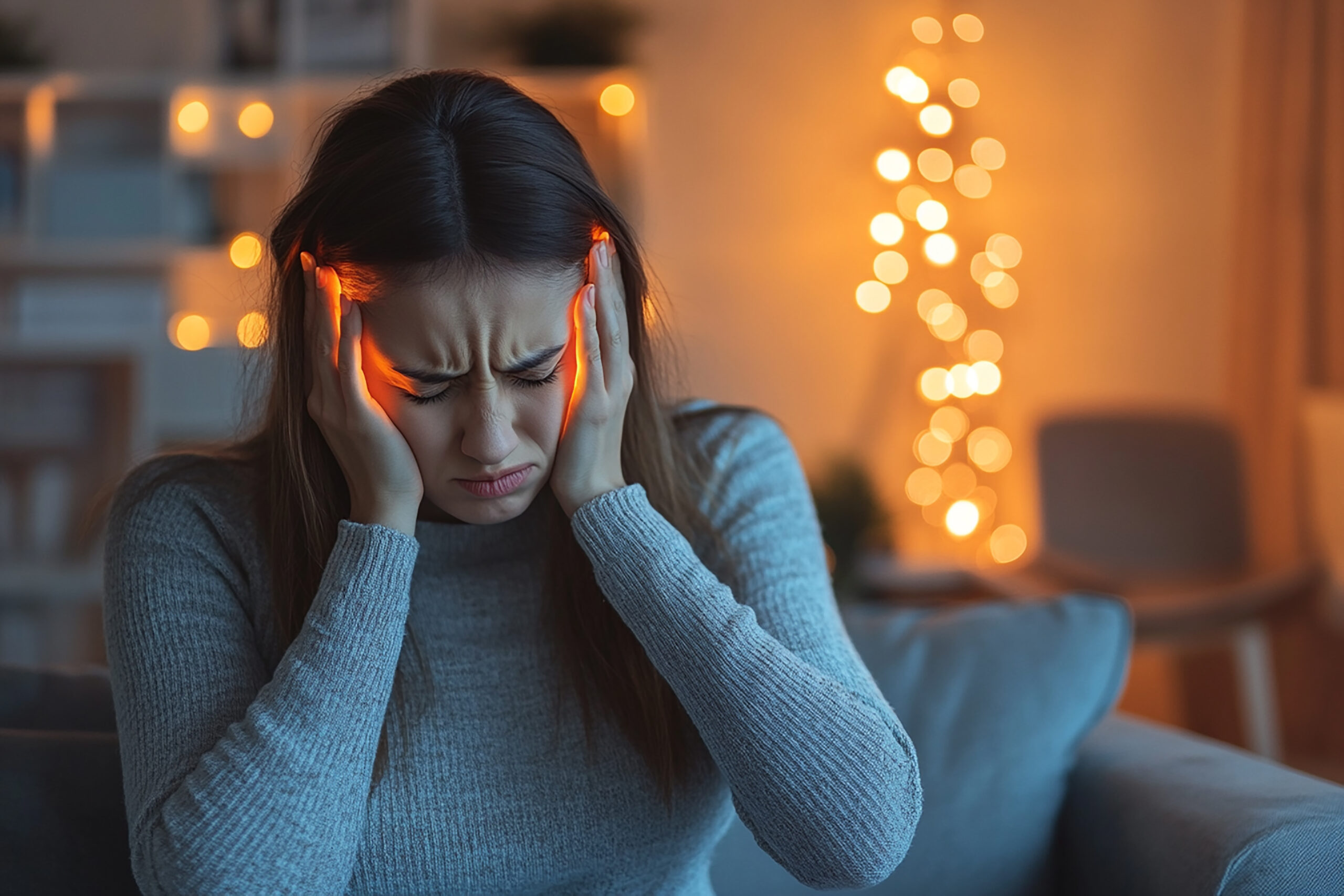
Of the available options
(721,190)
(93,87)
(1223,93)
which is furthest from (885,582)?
(93,87)

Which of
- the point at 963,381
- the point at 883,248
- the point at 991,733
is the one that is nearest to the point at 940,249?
the point at 883,248

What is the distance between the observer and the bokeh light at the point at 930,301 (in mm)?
3723

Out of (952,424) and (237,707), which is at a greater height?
(237,707)

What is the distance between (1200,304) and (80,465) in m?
3.44

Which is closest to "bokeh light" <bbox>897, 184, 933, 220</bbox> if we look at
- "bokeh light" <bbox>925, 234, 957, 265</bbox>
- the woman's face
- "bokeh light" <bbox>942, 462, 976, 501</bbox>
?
"bokeh light" <bbox>925, 234, 957, 265</bbox>

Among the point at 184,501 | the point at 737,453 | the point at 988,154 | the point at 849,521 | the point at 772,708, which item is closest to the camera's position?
the point at 772,708

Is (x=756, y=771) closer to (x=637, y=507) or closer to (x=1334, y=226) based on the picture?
(x=637, y=507)

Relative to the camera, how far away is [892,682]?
131 centimetres

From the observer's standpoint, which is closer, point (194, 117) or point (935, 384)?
point (194, 117)

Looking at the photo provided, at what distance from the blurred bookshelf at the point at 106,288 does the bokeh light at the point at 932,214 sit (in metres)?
0.90

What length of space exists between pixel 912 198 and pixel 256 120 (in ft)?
6.52

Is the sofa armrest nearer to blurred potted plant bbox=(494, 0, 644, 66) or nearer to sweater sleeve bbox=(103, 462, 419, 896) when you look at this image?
sweater sleeve bbox=(103, 462, 419, 896)

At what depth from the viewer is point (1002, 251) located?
375 cm

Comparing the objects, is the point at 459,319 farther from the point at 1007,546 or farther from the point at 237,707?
the point at 1007,546
